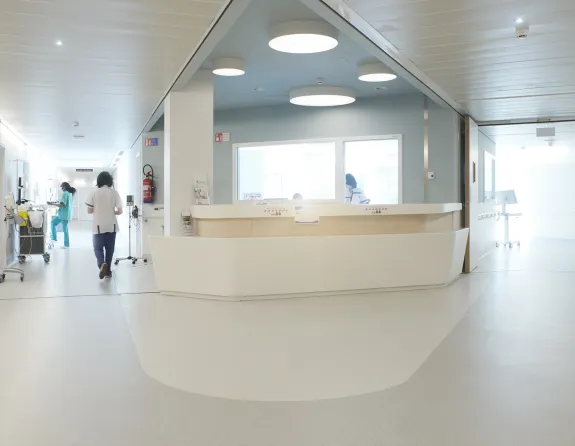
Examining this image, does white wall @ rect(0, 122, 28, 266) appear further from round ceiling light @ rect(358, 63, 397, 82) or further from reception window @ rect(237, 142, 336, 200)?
round ceiling light @ rect(358, 63, 397, 82)

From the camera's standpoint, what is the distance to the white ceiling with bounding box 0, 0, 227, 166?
4344mm

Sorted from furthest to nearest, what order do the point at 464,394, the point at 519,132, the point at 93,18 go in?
the point at 519,132
the point at 93,18
the point at 464,394

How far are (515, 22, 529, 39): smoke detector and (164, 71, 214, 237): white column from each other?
12.7 ft

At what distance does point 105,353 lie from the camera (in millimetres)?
4059

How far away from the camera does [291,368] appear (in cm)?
370

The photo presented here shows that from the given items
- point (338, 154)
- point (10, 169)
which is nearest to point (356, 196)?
point (338, 154)

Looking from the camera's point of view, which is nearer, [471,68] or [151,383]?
[151,383]

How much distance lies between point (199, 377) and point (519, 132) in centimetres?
1211

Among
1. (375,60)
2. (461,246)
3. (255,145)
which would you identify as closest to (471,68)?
(375,60)

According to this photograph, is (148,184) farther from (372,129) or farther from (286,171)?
(372,129)

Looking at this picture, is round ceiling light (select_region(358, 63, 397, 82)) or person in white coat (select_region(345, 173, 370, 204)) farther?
person in white coat (select_region(345, 173, 370, 204))

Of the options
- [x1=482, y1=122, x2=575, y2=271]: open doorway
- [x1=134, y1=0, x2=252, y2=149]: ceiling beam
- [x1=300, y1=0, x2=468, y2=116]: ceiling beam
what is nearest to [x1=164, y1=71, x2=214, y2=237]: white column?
[x1=134, y1=0, x2=252, y2=149]: ceiling beam

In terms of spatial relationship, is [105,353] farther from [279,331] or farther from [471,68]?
[471,68]

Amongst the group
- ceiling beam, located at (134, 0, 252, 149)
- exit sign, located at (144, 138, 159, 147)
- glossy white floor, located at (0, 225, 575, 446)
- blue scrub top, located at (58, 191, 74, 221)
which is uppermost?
ceiling beam, located at (134, 0, 252, 149)
